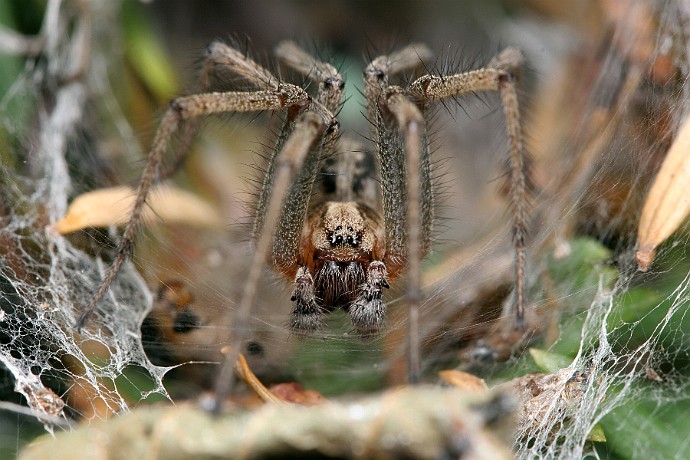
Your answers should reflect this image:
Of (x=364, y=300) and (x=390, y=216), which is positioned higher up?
(x=390, y=216)

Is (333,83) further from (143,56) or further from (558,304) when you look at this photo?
(143,56)

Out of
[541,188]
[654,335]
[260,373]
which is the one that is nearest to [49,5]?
[260,373]

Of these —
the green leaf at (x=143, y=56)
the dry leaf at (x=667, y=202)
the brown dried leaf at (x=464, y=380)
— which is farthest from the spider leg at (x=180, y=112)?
the green leaf at (x=143, y=56)

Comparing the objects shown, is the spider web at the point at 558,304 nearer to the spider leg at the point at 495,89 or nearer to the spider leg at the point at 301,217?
the spider leg at the point at 301,217

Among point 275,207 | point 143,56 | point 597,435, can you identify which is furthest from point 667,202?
point 143,56

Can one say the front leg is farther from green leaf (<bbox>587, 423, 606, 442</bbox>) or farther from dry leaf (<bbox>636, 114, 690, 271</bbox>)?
dry leaf (<bbox>636, 114, 690, 271</bbox>)

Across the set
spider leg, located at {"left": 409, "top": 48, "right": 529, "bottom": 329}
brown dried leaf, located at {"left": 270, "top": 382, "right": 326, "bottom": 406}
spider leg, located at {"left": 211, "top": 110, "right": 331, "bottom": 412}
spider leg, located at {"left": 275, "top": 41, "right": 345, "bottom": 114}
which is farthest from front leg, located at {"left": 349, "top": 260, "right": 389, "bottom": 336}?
spider leg, located at {"left": 275, "top": 41, "right": 345, "bottom": 114}

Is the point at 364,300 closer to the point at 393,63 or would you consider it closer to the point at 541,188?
the point at 393,63

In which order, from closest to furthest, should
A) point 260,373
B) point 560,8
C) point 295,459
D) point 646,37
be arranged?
1. point 295,459
2. point 260,373
3. point 646,37
4. point 560,8
